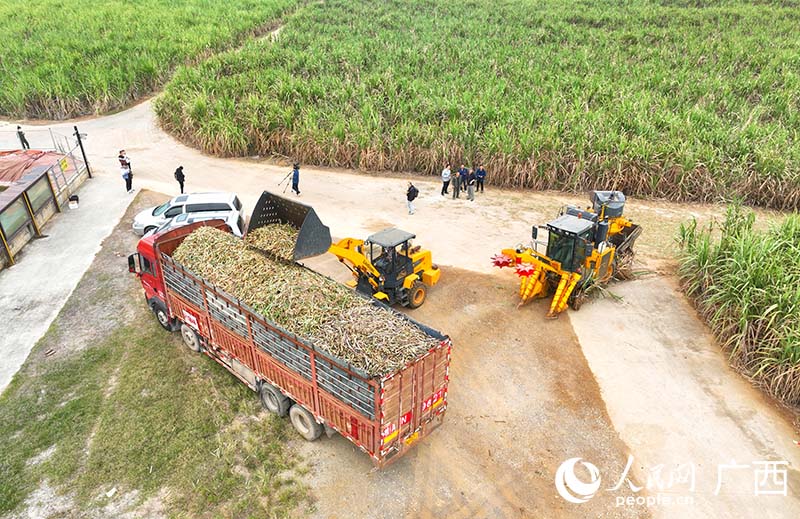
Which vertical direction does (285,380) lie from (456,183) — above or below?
below

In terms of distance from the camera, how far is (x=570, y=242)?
12523mm

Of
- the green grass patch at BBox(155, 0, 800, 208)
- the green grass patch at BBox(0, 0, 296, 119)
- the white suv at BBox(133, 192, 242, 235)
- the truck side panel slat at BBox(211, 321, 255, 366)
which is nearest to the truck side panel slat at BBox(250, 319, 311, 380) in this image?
the truck side panel slat at BBox(211, 321, 255, 366)

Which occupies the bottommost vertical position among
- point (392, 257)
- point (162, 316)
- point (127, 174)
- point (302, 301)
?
point (162, 316)

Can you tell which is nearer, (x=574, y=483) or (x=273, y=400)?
(x=574, y=483)

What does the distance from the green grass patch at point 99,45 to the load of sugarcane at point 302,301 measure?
26.2m

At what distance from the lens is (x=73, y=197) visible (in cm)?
1919

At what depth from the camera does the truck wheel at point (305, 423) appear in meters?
8.96

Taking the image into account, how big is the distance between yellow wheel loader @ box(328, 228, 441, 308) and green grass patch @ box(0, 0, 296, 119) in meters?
26.6

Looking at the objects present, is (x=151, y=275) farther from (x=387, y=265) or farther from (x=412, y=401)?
(x=412, y=401)

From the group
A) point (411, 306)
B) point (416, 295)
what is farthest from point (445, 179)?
point (411, 306)

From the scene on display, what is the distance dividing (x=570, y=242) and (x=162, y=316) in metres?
10.2

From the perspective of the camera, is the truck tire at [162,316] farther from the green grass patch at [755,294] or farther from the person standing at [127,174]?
the green grass patch at [755,294]

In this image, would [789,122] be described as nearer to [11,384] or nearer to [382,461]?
[382,461]

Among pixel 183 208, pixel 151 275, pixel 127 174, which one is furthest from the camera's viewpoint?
pixel 127 174
